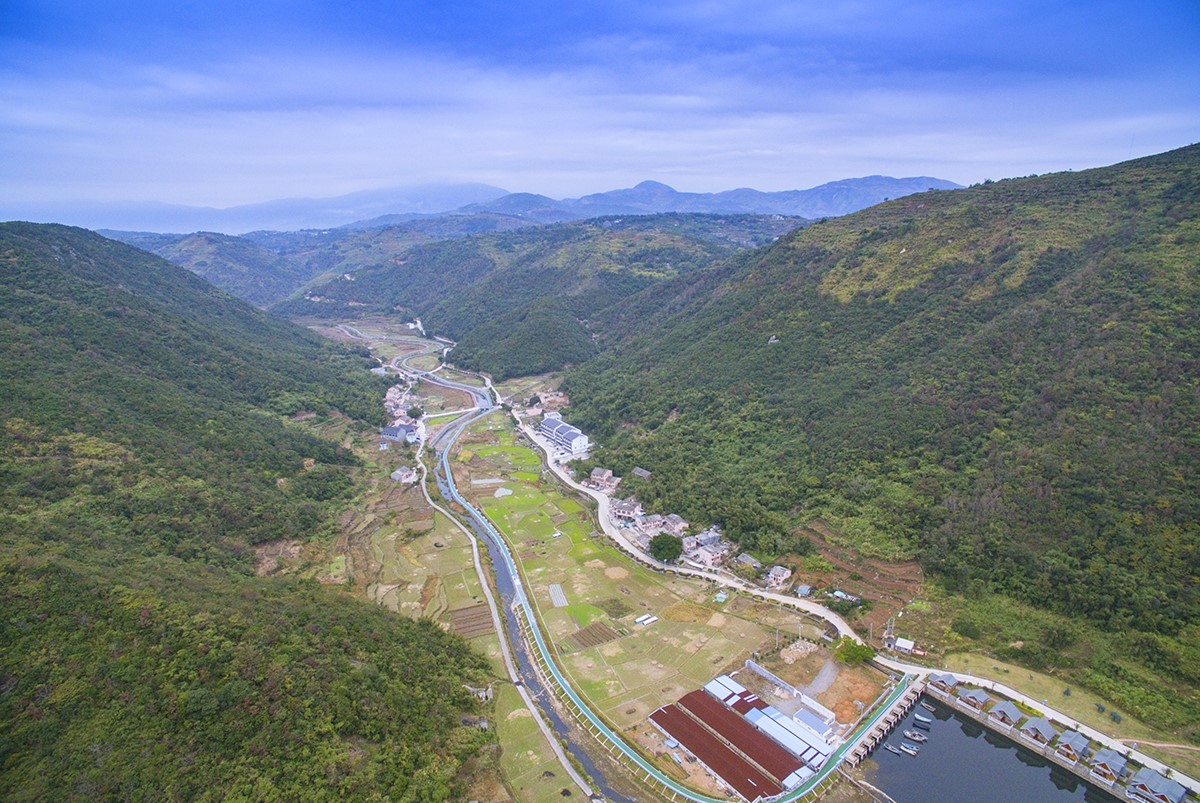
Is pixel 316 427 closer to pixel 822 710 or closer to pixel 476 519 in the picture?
pixel 476 519

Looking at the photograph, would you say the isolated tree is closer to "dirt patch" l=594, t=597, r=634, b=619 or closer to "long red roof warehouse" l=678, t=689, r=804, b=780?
"dirt patch" l=594, t=597, r=634, b=619

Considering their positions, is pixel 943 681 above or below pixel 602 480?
below

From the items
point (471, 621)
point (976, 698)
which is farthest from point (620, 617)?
point (976, 698)

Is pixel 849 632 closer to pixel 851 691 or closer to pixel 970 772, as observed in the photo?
A: pixel 851 691

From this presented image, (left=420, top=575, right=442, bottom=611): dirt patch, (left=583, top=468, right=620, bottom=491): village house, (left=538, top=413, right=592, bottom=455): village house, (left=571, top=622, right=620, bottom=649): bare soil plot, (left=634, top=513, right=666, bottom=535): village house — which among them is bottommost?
(left=571, top=622, right=620, bottom=649): bare soil plot

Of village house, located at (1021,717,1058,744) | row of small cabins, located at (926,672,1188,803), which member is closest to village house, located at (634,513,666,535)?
row of small cabins, located at (926,672,1188,803)
